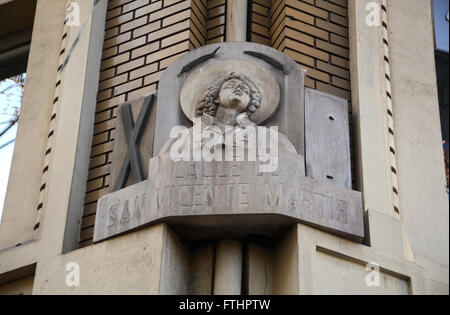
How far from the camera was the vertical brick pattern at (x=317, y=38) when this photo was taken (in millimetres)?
8234

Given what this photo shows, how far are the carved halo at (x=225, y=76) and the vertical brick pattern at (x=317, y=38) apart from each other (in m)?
0.47

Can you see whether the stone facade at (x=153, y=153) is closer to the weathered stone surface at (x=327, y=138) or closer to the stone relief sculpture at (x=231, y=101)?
the weathered stone surface at (x=327, y=138)

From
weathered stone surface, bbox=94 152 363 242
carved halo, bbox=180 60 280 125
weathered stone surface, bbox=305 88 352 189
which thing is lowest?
weathered stone surface, bbox=94 152 363 242

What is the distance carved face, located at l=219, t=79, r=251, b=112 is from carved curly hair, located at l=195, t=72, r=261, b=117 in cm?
3

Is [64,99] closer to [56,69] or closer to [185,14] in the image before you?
[56,69]

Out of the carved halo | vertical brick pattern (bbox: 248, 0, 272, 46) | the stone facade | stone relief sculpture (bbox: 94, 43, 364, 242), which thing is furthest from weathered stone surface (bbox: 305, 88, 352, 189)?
vertical brick pattern (bbox: 248, 0, 272, 46)

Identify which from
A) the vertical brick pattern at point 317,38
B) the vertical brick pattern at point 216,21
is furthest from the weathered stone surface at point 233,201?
the vertical brick pattern at point 216,21

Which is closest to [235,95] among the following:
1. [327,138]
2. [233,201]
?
[327,138]

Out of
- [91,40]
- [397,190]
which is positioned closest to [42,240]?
[91,40]

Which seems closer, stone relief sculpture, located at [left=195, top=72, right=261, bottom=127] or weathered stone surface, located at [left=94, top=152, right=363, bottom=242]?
weathered stone surface, located at [left=94, top=152, right=363, bottom=242]

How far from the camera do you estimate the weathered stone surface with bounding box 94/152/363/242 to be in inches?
277

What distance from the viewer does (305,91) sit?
7.86 meters

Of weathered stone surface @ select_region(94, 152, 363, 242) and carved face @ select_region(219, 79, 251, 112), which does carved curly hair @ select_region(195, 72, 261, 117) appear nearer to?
carved face @ select_region(219, 79, 251, 112)

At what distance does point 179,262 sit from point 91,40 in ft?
7.80
